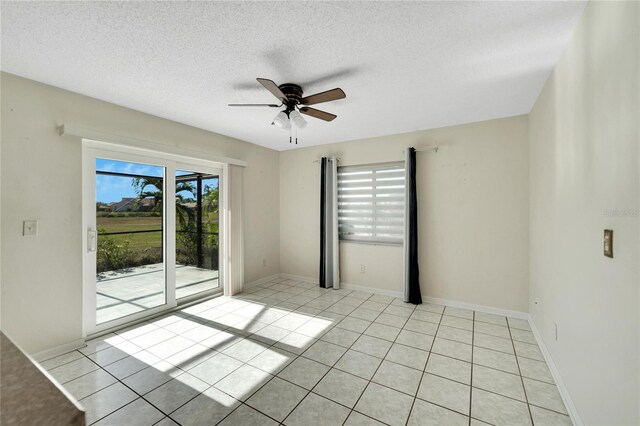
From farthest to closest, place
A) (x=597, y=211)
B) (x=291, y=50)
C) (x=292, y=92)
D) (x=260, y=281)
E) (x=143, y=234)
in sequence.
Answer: (x=260, y=281), (x=143, y=234), (x=292, y=92), (x=291, y=50), (x=597, y=211)

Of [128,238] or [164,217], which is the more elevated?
[164,217]

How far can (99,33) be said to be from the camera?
5.91ft

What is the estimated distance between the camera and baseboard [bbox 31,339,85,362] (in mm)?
2427

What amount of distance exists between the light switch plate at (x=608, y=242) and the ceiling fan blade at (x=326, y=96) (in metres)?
1.81

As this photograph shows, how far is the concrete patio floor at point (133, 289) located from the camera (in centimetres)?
300

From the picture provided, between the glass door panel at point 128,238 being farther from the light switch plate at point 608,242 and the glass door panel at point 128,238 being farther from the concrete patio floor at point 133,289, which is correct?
the light switch plate at point 608,242

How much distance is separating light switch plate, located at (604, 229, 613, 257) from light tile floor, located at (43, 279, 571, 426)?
1.24 meters

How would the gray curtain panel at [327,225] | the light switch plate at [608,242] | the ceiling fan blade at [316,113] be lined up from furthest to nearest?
the gray curtain panel at [327,225]
the ceiling fan blade at [316,113]
the light switch plate at [608,242]

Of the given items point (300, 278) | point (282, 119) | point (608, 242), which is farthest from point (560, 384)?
point (300, 278)

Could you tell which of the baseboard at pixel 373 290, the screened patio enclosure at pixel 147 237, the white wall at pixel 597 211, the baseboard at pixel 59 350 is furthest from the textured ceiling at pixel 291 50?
the baseboard at pixel 373 290

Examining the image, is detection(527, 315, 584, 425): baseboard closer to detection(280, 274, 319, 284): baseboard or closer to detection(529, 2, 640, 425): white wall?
detection(529, 2, 640, 425): white wall

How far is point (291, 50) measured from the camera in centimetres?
200

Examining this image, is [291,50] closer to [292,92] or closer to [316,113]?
[292,92]

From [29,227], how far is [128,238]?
877mm
